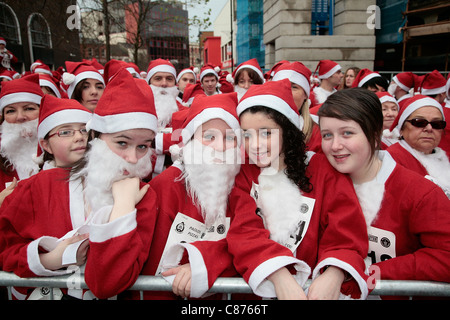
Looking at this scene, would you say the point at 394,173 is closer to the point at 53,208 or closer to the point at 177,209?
the point at 177,209

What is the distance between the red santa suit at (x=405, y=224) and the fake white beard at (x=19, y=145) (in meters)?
2.92

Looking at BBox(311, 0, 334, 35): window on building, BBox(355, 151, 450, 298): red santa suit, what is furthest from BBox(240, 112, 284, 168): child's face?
BBox(311, 0, 334, 35): window on building

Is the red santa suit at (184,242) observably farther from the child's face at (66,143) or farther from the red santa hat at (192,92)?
the red santa hat at (192,92)

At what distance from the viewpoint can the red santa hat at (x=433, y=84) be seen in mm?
5059

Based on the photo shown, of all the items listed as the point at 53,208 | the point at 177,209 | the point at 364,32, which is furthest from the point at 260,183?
the point at 364,32

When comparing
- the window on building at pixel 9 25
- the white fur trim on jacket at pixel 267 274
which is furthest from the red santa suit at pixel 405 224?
the window on building at pixel 9 25

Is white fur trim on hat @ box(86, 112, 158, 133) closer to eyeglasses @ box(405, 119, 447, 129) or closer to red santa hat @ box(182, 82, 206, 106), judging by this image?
eyeglasses @ box(405, 119, 447, 129)

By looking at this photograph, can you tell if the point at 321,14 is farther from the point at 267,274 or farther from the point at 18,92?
the point at 267,274

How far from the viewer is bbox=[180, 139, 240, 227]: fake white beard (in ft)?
6.27

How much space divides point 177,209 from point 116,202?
0.44 meters

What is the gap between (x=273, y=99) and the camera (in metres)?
1.97

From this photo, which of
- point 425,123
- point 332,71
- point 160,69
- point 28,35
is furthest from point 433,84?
point 28,35

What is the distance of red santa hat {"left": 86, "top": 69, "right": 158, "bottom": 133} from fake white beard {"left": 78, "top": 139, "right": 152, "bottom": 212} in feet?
0.43

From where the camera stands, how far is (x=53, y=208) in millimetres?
1841
